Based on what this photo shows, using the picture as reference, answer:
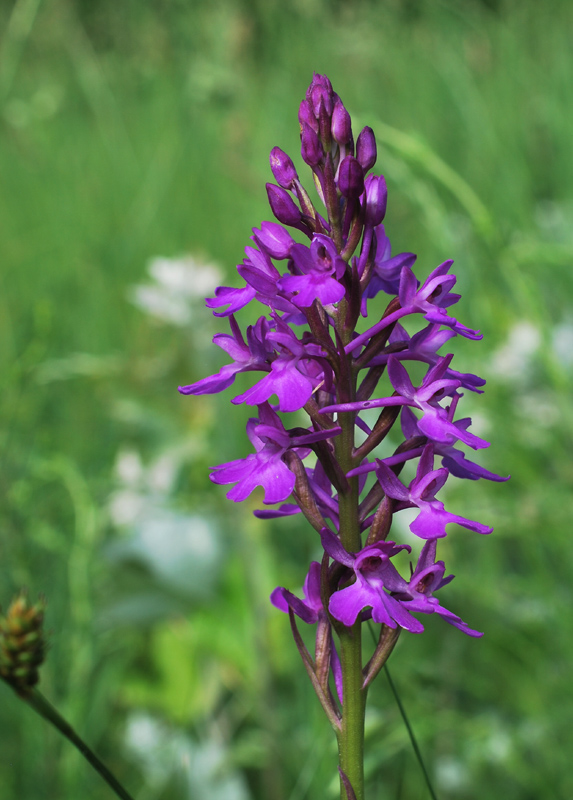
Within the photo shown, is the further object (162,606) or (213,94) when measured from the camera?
(213,94)

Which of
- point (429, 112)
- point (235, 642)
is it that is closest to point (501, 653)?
point (235, 642)

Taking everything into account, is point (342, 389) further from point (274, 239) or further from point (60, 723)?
point (60, 723)

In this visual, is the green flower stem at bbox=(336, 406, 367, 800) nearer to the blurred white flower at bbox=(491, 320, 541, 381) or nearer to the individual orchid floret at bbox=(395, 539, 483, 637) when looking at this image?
the individual orchid floret at bbox=(395, 539, 483, 637)

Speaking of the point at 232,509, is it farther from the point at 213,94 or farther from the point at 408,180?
the point at 213,94

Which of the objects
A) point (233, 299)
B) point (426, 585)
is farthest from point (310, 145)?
point (426, 585)

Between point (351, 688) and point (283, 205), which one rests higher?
point (283, 205)

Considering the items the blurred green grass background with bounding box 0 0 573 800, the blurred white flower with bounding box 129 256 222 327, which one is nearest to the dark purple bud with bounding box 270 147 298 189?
the blurred green grass background with bounding box 0 0 573 800

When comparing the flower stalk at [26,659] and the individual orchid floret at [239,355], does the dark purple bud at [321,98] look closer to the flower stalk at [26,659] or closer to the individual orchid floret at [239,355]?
the individual orchid floret at [239,355]
